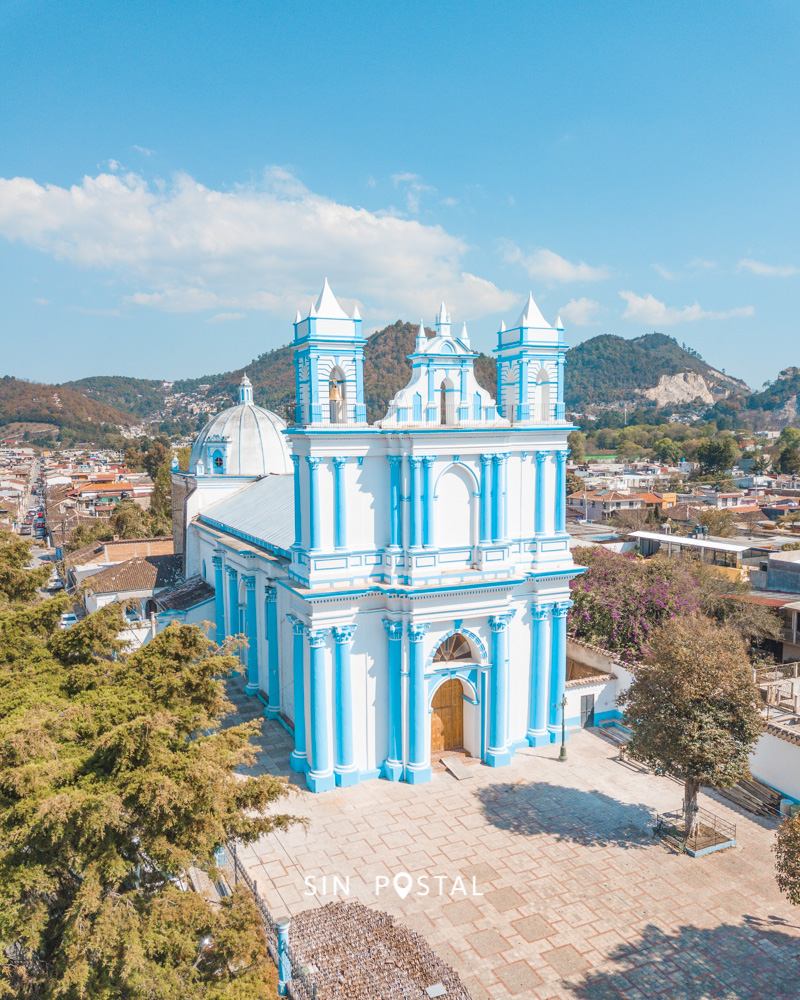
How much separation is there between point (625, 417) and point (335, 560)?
604ft

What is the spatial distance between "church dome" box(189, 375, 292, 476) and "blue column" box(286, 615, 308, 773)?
620 inches

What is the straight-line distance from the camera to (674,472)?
90625mm

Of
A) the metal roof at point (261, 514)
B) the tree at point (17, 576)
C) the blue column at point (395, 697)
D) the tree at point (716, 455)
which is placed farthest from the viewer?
the tree at point (716, 455)

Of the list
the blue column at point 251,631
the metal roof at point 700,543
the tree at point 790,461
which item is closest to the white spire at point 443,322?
the blue column at point 251,631

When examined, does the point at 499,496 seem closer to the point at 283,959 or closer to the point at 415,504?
the point at 415,504

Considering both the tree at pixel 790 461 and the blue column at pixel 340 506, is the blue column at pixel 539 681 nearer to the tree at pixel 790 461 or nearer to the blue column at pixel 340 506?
the blue column at pixel 340 506

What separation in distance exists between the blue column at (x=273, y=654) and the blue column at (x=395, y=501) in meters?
5.20

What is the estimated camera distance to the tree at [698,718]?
13789 mm

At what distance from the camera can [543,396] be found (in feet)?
63.1

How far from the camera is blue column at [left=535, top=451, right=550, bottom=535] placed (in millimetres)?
18734

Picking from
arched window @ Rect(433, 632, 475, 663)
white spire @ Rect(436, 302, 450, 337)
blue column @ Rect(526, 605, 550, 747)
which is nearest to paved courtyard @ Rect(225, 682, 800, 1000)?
blue column @ Rect(526, 605, 550, 747)

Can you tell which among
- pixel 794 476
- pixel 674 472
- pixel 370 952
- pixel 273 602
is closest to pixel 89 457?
pixel 674 472

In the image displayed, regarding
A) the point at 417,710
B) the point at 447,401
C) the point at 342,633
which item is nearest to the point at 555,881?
the point at 417,710

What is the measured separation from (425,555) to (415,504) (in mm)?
1240
